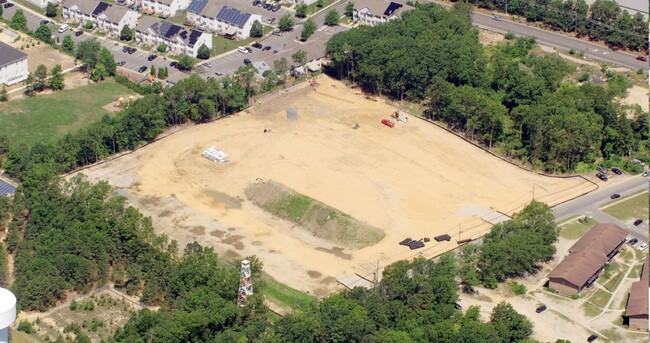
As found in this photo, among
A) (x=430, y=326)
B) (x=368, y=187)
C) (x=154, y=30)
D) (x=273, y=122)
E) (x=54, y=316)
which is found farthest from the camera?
(x=154, y=30)

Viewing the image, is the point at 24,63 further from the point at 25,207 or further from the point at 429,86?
the point at 429,86

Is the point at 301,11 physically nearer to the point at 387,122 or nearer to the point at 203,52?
the point at 203,52

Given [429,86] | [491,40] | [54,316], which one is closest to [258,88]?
[429,86]

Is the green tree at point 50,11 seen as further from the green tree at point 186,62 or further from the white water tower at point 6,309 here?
the white water tower at point 6,309

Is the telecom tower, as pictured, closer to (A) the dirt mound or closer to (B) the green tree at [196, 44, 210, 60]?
(A) the dirt mound

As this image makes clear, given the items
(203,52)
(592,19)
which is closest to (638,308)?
(592,19)

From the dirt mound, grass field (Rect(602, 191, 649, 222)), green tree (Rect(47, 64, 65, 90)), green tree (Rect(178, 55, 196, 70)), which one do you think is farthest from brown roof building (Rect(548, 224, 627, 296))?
green tree (Rect(47, 64, 65, 90))
